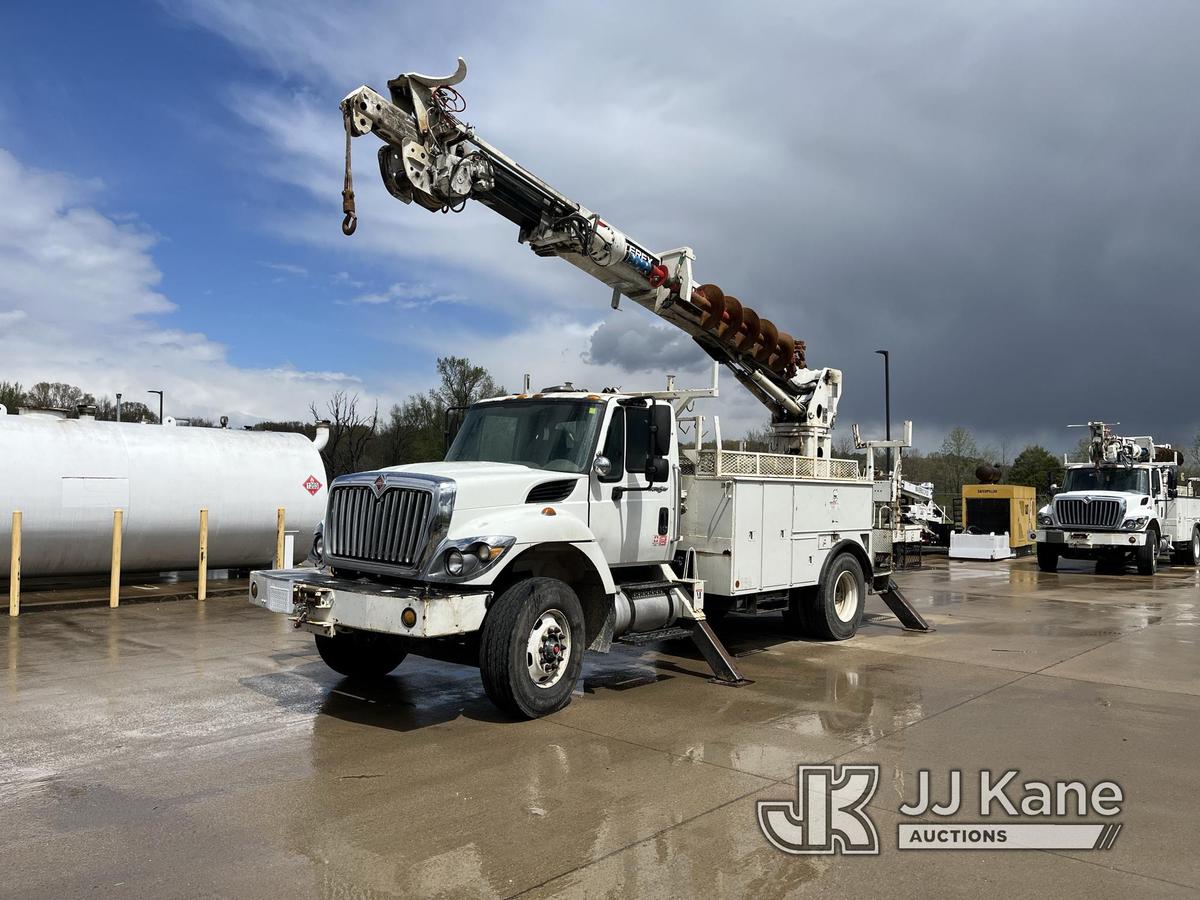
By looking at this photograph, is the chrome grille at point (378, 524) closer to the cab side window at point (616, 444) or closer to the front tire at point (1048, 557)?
the cab side window at point (616, 444)

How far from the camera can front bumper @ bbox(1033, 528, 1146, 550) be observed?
2123 centimetres

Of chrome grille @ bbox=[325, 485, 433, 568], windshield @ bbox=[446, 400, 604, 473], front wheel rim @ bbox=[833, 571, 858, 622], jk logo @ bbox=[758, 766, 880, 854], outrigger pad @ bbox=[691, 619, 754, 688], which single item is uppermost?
windshield @ bbox=[446, 400, 604, 473]

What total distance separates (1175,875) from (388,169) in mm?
6958

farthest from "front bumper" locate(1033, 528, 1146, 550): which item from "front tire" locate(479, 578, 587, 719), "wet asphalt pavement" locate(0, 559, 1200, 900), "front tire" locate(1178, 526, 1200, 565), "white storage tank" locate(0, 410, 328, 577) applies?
"front tire" locate(479, 578, 587, 719)

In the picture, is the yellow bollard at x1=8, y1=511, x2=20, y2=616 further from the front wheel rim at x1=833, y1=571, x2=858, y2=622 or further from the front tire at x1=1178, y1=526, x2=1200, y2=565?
the front tire at x1=1178, y1=526, x2=1200, y2=565

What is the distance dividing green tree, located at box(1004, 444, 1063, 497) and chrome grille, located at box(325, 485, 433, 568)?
43.8 m

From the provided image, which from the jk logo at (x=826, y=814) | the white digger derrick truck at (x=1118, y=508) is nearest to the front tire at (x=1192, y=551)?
the white digger derrick truck at (x=1118, y=508)

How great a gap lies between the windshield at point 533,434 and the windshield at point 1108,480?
19460 millimetres

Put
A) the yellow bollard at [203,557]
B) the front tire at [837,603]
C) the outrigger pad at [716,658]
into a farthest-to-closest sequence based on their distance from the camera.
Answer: the yellow bollard at [203,557] → the front tire at [837,603] → the outrigger pad at [716,658]

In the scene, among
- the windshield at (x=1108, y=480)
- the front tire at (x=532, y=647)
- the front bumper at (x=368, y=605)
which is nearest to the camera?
the front bumper at (x=368, y=605)

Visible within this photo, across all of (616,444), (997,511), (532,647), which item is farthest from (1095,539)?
(532,647)

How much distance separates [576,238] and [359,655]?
4.36m

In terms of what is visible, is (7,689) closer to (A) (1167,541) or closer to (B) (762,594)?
(B) (762,594)

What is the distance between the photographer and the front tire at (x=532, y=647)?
6.53 metres
